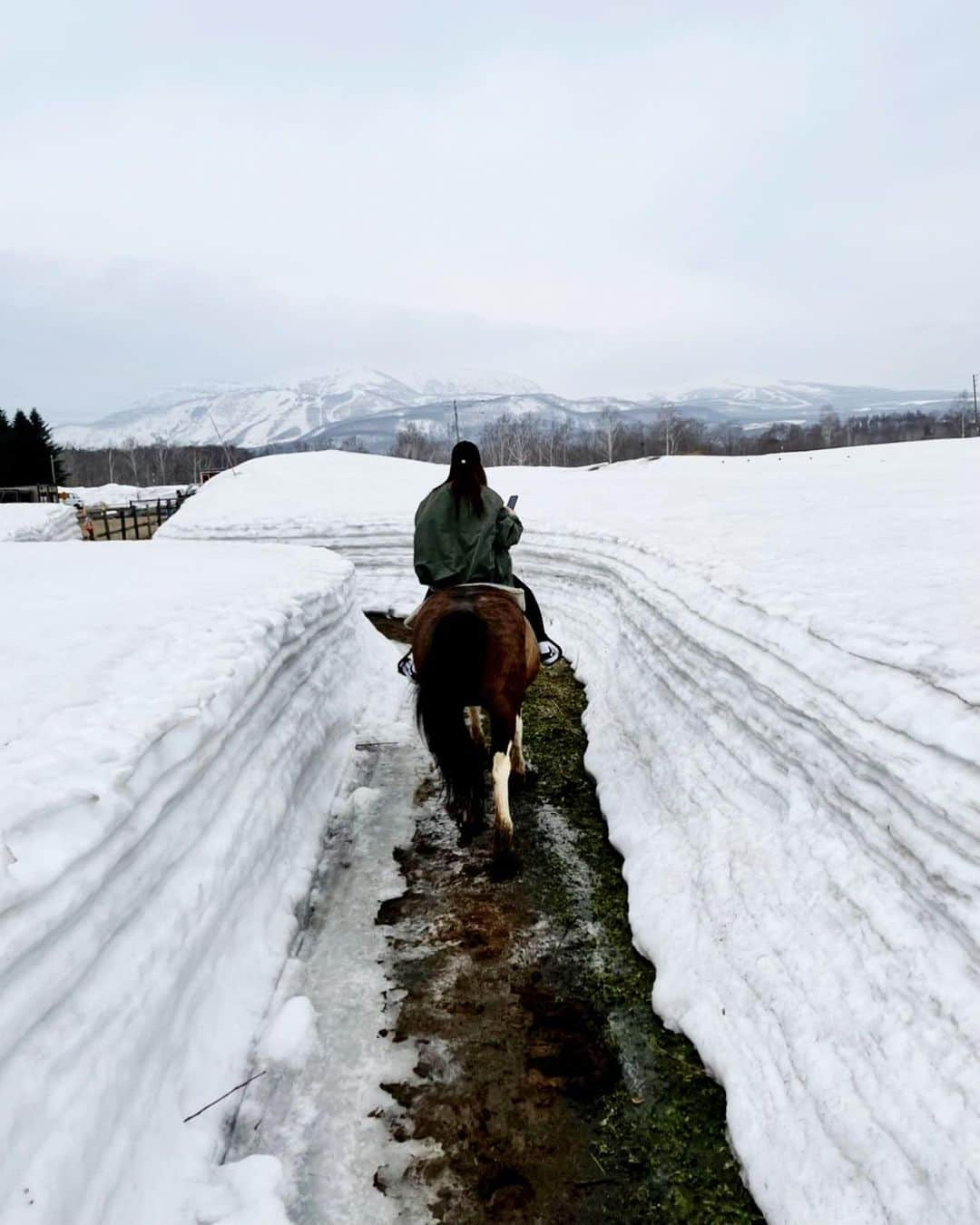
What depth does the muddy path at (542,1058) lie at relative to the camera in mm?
2480

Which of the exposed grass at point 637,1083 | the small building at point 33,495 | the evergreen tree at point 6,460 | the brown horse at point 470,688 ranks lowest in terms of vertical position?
the exposed grass at point 637,1083

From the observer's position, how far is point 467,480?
5.49 meters

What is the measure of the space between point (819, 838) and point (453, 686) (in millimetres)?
2080

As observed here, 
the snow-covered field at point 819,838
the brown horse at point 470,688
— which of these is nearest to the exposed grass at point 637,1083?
the snow-covered field at point 819,838

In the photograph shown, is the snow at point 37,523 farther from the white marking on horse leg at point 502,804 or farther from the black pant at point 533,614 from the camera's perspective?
the white marking on horse leg at point 502,804

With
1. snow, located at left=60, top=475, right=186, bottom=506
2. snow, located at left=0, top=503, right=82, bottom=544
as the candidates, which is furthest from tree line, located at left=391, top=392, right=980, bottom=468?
snow, located at left=0, top=503, right=82, bottom=544

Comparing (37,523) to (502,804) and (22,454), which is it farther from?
(22,454)

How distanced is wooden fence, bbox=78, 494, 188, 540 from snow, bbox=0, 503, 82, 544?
879mm

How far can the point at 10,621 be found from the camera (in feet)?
15.9

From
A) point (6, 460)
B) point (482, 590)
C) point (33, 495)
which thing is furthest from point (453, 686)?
point (6, 460)

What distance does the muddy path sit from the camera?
2480 millimetres

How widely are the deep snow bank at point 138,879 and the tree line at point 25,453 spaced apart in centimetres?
4789

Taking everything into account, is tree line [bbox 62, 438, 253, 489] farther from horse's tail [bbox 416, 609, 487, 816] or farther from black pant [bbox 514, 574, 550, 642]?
horse's tail [bbox 416, 609, 487, 816]

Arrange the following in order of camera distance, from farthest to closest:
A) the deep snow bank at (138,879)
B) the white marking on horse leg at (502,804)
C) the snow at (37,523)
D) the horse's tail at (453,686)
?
the snow at (37,523), the white marking on horse leg at (502,804), the horse's tail at (453,686), the deep snow bank at (138,879)
